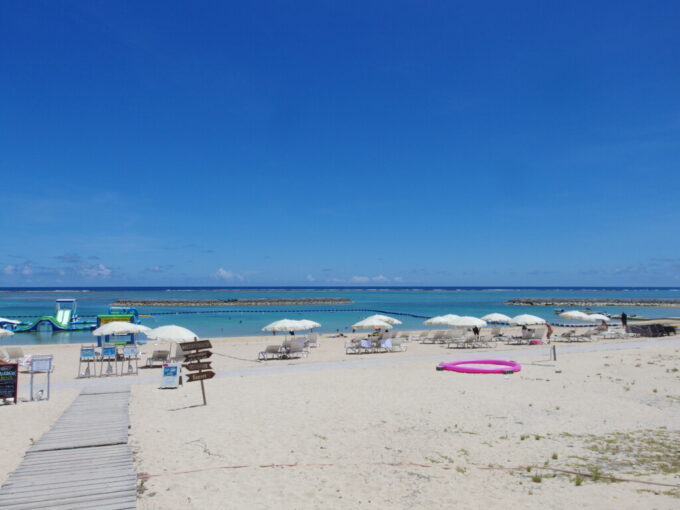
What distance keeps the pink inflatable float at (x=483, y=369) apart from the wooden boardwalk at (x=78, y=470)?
9.92 meters

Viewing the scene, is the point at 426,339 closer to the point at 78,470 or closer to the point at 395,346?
the point at 395,346

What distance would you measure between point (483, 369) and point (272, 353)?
855cm

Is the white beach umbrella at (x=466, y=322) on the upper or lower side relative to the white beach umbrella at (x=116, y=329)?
lower

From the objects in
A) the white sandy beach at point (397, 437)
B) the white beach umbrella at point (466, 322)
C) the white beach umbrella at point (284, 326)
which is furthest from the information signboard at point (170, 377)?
the white beach umbrella at point (466, 322)

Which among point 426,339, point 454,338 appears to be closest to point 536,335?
point 454,338

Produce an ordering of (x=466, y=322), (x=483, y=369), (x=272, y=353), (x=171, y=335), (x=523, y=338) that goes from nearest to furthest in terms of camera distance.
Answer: (x=483, y=369), (x=171, y=335), (x=272, y=353), (x=523, y=338), (x=466, y=322)

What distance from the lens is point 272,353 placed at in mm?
20109

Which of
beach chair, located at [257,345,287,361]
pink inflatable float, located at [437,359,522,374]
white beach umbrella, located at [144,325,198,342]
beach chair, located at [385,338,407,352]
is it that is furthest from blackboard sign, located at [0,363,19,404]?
beach chair, located at [385,338,407,352]

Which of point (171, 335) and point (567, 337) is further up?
point (171, 335)

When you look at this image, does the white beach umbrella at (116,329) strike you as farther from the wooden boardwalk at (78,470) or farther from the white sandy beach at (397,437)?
the wooden boardwalk at (78,470)

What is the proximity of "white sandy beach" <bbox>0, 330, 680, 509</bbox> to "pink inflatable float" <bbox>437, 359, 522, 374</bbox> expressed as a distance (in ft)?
1.66

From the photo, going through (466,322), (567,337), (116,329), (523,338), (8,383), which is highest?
(116,329)

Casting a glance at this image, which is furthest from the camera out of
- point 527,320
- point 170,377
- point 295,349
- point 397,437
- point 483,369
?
point 527,320

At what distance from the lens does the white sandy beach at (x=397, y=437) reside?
6.19 meters
